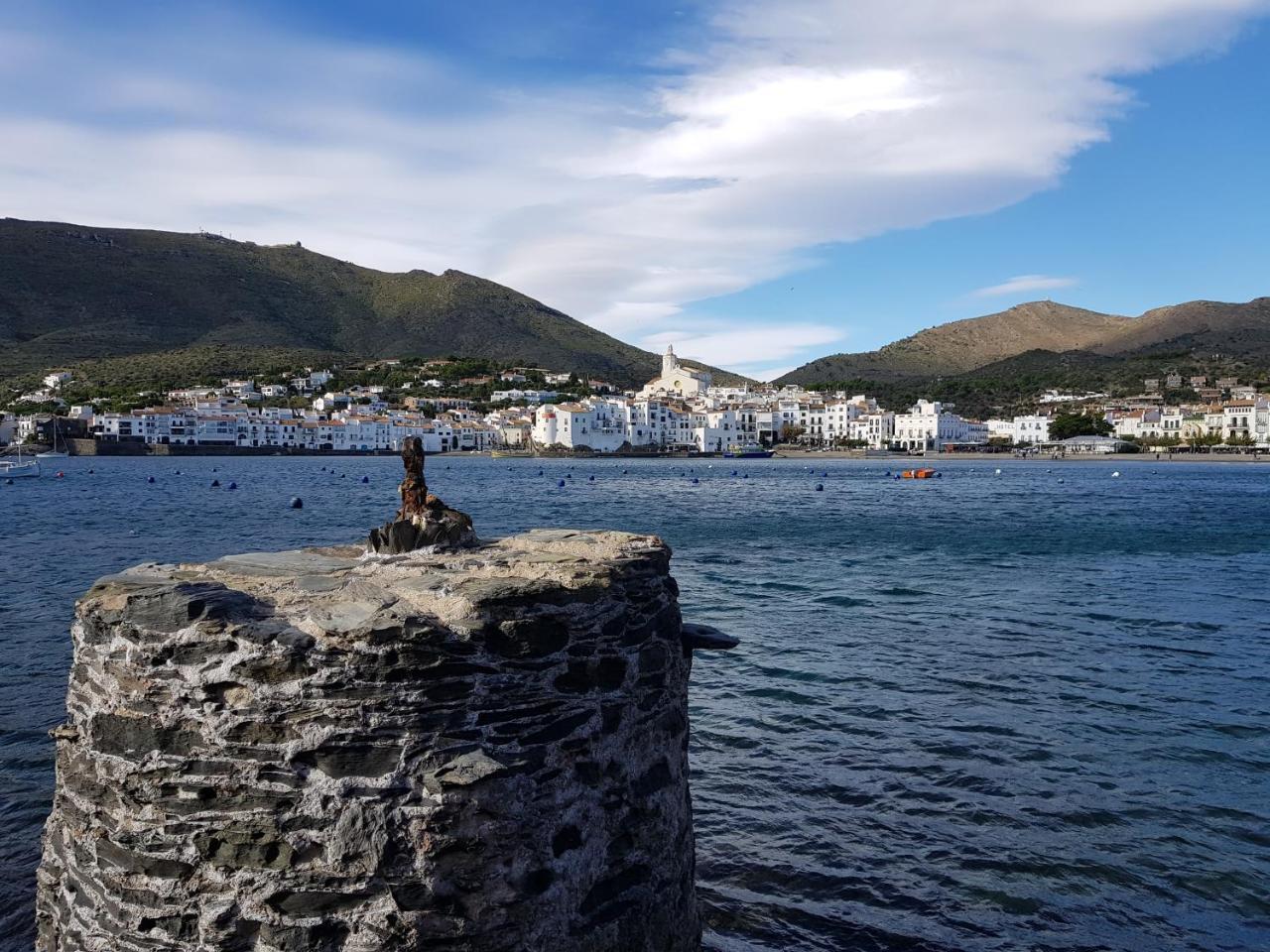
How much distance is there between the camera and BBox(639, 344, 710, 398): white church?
175875mm

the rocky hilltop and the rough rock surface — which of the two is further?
the rocky hilltop

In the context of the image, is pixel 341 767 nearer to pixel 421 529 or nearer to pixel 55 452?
pixel 421 529

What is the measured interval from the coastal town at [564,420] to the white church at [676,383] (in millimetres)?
6242

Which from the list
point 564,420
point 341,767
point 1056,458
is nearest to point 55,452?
point 564,420

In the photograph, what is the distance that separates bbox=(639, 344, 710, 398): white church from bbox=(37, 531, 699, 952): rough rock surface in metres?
167

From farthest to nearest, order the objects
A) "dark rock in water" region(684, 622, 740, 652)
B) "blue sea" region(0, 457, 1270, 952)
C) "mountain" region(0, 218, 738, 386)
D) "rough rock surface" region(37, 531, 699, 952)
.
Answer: "mountain" region(0, 218, 738, 386) < "blue sea" region(0, 457, 1270, 952) < "dark rock in water" region(684, 622, 740, 652) < "rough rock surface" region(37, 531, 699, 952)

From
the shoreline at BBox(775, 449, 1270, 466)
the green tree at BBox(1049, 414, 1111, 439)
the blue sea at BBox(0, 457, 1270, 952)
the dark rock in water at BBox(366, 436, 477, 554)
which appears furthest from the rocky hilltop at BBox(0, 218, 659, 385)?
the dark rock in water at BBox(366, 436, 477, 554)

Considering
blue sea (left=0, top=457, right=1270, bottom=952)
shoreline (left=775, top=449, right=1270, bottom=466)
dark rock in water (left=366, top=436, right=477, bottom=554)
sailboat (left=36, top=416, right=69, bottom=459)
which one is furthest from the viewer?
shoreline (left=775, top=449, right=1270, bottom=466)

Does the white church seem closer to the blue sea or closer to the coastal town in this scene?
the coastal town

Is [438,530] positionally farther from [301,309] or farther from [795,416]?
[301,309]

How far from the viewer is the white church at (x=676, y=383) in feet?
577

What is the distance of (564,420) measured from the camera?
5054 inches

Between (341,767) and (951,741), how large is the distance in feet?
23.1

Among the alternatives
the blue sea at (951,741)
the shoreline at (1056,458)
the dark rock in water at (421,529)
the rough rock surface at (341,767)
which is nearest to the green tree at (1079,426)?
the shoreline at (1056,458)
